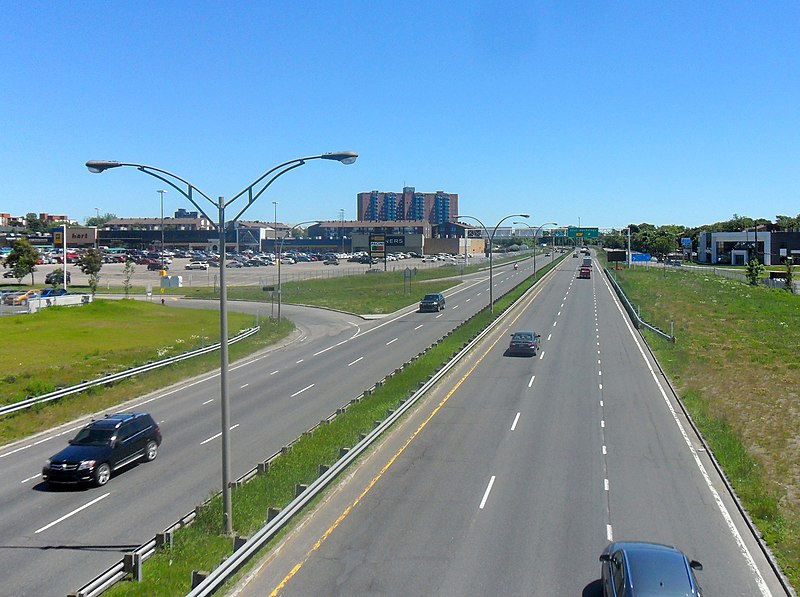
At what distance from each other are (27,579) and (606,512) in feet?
40.9

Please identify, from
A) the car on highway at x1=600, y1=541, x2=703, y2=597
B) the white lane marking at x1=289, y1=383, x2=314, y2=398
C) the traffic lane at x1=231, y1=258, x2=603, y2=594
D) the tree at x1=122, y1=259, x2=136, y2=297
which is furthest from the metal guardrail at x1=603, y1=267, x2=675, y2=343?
the tree at x1=122, y1=259, x2=136, y2=297

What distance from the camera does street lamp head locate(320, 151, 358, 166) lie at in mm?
15593

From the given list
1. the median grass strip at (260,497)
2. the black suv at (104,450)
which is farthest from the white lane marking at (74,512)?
the median grass strip at (260,497)

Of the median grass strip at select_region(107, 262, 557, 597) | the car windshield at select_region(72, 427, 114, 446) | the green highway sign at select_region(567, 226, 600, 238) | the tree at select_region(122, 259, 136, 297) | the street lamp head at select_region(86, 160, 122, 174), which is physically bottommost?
the median grass strip at select_region(107, 262, 557, 597)

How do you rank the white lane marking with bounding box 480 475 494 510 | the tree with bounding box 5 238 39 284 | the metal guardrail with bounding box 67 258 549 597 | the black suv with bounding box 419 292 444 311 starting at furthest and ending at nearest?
the tree with bounding box 5 238 39 284
the black suv with bounding box 419 292 444 311
the white lane marking with bounding box 480 475 494 510
the metal guardrail with bounding box 67 258 549 597

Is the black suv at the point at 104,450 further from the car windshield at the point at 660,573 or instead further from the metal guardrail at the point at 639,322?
the metal guardrail at the point at 639,322

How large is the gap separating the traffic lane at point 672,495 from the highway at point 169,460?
10743 millimetres

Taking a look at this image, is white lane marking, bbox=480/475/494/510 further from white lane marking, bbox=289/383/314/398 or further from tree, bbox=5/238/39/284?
tree, bbox=5/238/39/284

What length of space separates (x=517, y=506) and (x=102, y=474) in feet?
38.6

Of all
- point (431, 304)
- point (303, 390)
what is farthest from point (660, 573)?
point (431, 304)

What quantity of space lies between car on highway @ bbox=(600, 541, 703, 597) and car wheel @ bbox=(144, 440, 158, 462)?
51.4 feet

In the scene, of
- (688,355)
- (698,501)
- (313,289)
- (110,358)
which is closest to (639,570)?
(698,501)

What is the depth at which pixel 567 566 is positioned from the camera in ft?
47.8

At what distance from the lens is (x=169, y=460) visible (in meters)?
23.9
